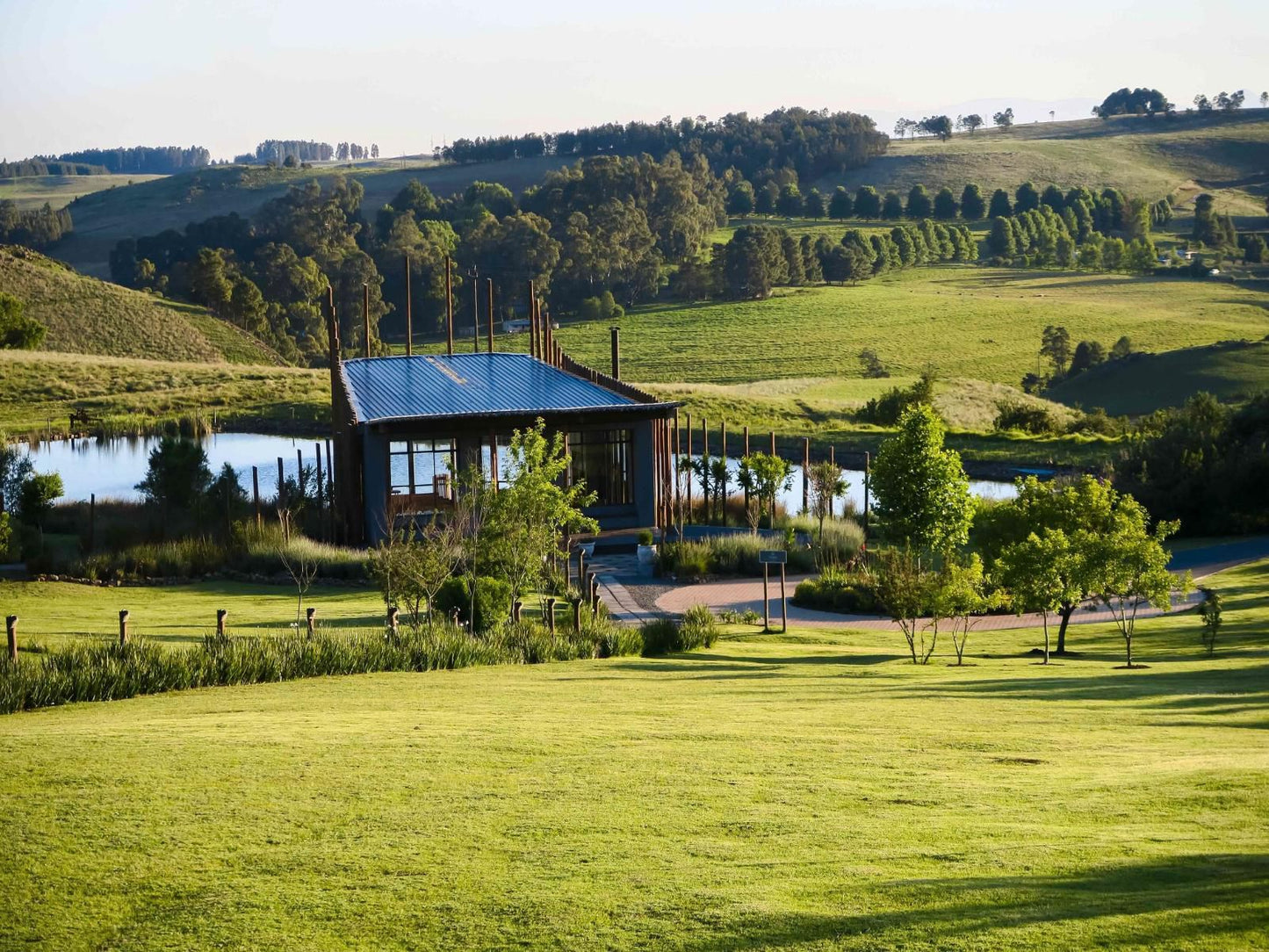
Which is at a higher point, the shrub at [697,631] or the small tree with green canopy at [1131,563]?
the small tree with green canopy at [1131,563]

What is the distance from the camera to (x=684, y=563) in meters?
30.4

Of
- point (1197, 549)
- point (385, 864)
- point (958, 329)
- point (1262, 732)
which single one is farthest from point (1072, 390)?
point (385, 864)

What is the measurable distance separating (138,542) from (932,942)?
2547 centimetres

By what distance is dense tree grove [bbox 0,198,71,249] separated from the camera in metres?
140

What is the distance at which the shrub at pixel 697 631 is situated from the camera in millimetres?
20297

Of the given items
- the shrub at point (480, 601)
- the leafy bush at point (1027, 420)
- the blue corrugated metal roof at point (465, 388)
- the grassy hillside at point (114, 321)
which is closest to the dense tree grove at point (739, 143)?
the grassy hillside at point (114, 321)

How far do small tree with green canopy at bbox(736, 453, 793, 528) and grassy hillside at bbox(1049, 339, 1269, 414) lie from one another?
3992 cm

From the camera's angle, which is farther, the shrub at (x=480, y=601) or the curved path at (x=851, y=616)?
the curved path at (x=851, y=616)

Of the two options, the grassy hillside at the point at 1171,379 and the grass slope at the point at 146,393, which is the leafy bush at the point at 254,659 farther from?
the grassy hillside at the point at 1171,379

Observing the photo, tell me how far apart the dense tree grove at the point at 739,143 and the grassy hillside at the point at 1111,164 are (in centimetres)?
356

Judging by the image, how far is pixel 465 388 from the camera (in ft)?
121

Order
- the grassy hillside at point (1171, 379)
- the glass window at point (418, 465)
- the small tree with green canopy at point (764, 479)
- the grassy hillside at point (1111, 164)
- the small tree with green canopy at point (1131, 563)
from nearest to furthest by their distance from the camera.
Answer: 1. the small tree with green canopy at point (1131, 563)
2. the glass window at point (418, 465)
3. the small tree with green canopy at point (764, 479)
4. the grassy hillside at point (1171, 379)
5. the grassy hillside at point (1111, 164)

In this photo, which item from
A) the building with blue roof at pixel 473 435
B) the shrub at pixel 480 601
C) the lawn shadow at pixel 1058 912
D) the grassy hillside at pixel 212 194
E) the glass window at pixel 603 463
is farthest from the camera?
the grassy hillside at pixel 212 194

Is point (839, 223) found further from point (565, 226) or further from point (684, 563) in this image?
point (684, 563)
